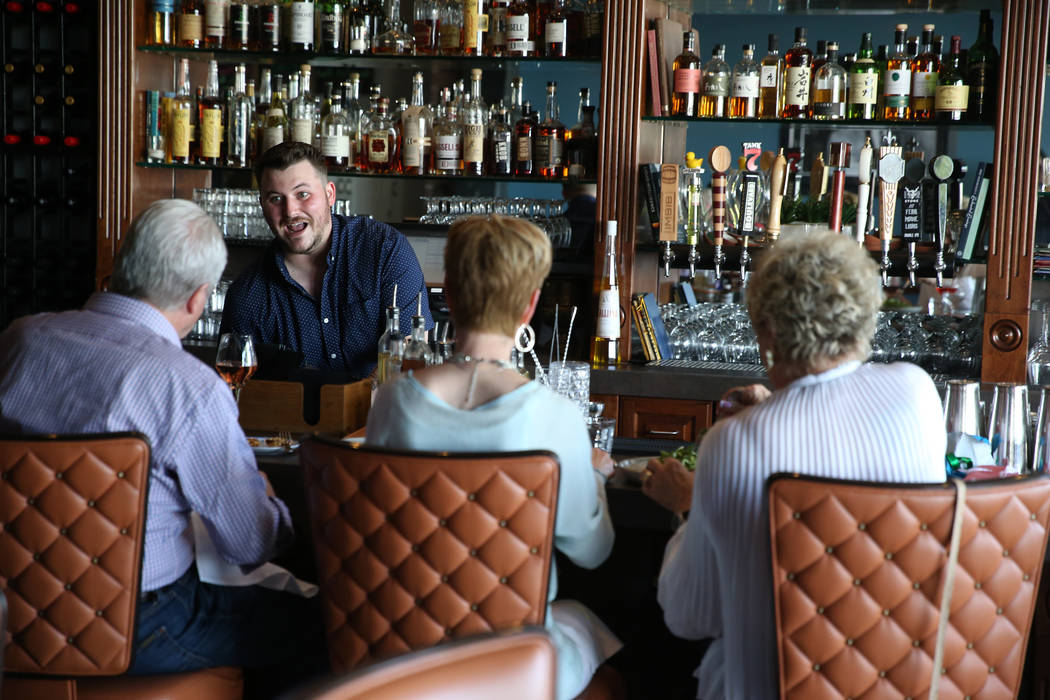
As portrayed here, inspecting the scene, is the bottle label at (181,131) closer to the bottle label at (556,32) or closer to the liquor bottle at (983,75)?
the bottle label at (556,32)

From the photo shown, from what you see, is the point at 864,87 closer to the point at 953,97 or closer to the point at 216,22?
the point at 953,97

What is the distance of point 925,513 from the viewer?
1506mm

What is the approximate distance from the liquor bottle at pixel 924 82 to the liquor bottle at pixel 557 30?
1.20m

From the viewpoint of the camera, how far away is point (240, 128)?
4.37 metres

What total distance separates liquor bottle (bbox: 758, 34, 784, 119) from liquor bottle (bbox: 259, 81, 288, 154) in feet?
5.77

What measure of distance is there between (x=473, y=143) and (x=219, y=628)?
2632 millimetres

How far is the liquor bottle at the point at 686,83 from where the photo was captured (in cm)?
401

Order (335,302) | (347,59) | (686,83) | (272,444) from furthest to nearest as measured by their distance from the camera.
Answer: (347,59)
(686,83)
(335,302)
(272,444)

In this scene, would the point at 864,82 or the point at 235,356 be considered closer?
the point at 235,356

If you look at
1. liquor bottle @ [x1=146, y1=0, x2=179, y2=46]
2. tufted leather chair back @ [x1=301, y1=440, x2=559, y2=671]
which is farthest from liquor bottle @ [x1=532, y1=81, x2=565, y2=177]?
tufted leather chair back @ [x1=301, y1=440, x2=559, y2=671]

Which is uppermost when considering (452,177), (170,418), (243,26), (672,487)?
(243,26)

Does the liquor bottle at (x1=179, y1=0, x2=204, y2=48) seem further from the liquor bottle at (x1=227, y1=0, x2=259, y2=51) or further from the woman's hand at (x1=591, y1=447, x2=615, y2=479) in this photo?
the woman's hand at (x1=591, y1=447, x2=615, y2=479)

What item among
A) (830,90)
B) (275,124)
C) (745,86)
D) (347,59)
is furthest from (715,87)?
(275,124)

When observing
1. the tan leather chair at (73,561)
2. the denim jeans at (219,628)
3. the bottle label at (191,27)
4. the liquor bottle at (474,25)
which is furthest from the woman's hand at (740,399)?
the bottle label at (191,27)
